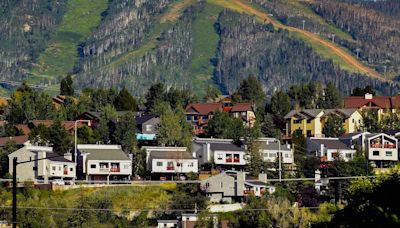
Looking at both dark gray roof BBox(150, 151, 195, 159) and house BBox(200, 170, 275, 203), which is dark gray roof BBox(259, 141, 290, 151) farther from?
house BBox(200, 170, 275, 203)

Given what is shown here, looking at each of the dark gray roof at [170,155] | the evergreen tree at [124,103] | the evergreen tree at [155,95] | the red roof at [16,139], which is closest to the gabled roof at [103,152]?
the dark gray roof at [170,155]

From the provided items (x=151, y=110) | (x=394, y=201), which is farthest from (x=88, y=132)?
(x=394, y=201)

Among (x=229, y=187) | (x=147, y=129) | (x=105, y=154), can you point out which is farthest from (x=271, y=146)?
(x=229, y=187)

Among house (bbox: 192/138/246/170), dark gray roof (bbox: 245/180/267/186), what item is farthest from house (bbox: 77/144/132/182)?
dark gray roof (bbox: 245/180/267/186)

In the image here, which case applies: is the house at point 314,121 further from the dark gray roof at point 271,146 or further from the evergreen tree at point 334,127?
the dark gray roof at point 271,146

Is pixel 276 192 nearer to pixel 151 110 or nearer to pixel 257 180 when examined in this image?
pixel 257 180
